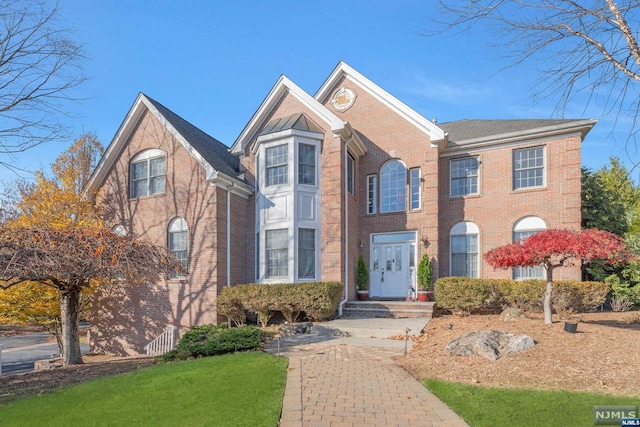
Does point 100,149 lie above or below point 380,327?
above

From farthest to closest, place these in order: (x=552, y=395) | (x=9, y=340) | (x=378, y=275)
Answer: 1. (x=9, y=340)
2. (x=378, y=275)
3. (x=552, y=395)

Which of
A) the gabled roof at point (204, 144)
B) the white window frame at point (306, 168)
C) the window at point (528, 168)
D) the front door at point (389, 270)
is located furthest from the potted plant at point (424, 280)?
the gabled roof at point (204, 144)

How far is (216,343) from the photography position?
914cm

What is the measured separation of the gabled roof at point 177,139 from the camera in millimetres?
14125

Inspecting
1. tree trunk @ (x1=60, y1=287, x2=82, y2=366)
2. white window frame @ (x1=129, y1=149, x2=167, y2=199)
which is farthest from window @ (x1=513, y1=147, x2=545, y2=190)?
tree trunk @ (x1=60, y1=287, x2=82, y2=366)

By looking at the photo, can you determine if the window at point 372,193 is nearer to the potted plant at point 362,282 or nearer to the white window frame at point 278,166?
the potted plant at point 362,282

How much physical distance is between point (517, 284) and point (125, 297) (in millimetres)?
14795

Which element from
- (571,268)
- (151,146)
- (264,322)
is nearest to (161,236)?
(151,146)

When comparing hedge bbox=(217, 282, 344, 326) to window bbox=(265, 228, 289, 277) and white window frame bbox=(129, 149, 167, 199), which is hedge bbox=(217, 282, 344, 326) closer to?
window bbox=(265, 228, 289, 277)

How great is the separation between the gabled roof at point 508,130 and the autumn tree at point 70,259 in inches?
489

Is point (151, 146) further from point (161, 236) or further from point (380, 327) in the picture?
point (380, 327)

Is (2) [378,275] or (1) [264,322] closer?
(1) [264,322]

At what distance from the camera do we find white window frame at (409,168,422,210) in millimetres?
15435

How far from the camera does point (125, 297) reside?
49.0 feet
